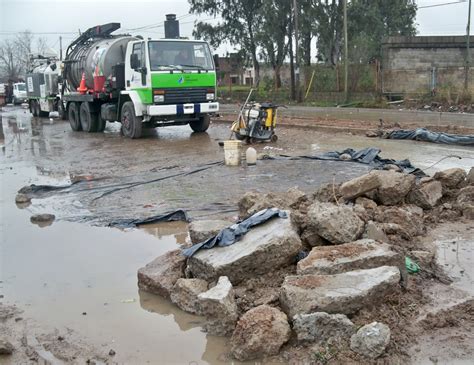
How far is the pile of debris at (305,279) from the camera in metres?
3.69

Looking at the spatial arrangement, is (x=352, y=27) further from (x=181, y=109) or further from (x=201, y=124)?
(x=181, y=109)

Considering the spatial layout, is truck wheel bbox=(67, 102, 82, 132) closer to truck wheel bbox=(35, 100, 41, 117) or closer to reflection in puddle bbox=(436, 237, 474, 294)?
truck wheel bbox=(35, 100, 41, 117)

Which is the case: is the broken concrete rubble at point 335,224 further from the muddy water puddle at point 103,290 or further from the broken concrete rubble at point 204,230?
the muddy water puddle at point 103,290

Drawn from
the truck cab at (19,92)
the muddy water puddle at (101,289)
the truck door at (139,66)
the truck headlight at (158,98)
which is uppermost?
the truck cab at (19,92)

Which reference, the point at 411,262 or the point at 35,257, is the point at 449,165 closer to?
the point at 411,262

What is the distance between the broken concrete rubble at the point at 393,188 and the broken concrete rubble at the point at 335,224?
1.41 meters

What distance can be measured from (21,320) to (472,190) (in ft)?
17.1

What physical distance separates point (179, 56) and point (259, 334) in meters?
12.7

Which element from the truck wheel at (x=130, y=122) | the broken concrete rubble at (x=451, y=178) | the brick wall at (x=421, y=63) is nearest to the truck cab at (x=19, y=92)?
the brick wall at (x=421, y=63)

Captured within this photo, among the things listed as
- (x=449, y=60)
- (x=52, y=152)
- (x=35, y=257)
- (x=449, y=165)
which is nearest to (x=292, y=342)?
(x=35, y=257)

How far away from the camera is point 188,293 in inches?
176

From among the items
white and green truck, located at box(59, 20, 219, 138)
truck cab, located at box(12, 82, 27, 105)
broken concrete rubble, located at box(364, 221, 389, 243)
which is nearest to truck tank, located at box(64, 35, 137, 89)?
white and green truck, located at box(59, 20, 219, 138)

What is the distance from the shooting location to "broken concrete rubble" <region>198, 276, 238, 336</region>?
4.03 metres

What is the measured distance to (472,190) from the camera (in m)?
6.58
